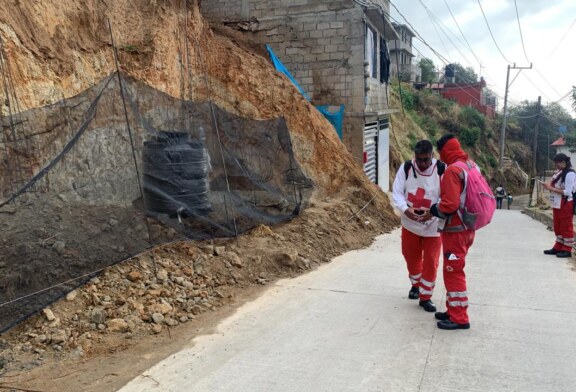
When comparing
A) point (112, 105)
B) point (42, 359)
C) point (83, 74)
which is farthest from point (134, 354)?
point (83, 74)

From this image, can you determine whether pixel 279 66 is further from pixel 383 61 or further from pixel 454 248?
pixel 454 248

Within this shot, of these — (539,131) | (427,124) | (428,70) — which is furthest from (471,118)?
(428,70)

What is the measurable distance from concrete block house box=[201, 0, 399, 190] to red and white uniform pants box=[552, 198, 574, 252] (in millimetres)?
6225

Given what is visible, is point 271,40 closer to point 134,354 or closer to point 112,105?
point 112,105

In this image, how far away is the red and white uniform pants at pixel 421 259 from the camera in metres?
4.68

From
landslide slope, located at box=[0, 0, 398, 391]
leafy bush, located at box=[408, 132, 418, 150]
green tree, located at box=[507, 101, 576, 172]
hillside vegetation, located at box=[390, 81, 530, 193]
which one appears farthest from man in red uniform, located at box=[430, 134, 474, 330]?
green tree, located at box=[507, 101, 576, 172]

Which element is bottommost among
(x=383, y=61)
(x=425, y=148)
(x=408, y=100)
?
(x=425, y=148)

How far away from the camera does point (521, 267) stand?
662 centimetres

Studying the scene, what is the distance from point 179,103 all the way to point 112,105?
1.31 metres

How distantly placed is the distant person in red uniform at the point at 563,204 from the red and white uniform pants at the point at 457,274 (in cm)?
411


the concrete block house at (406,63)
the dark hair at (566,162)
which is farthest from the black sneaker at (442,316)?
the concrete block house at (406,63)

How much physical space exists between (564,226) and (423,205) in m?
4.06

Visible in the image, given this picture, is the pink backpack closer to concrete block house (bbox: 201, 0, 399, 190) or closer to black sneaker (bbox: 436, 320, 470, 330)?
black sneaker (bbox: 436, 320, 470, 330)

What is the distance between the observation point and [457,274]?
4234 millimetres
